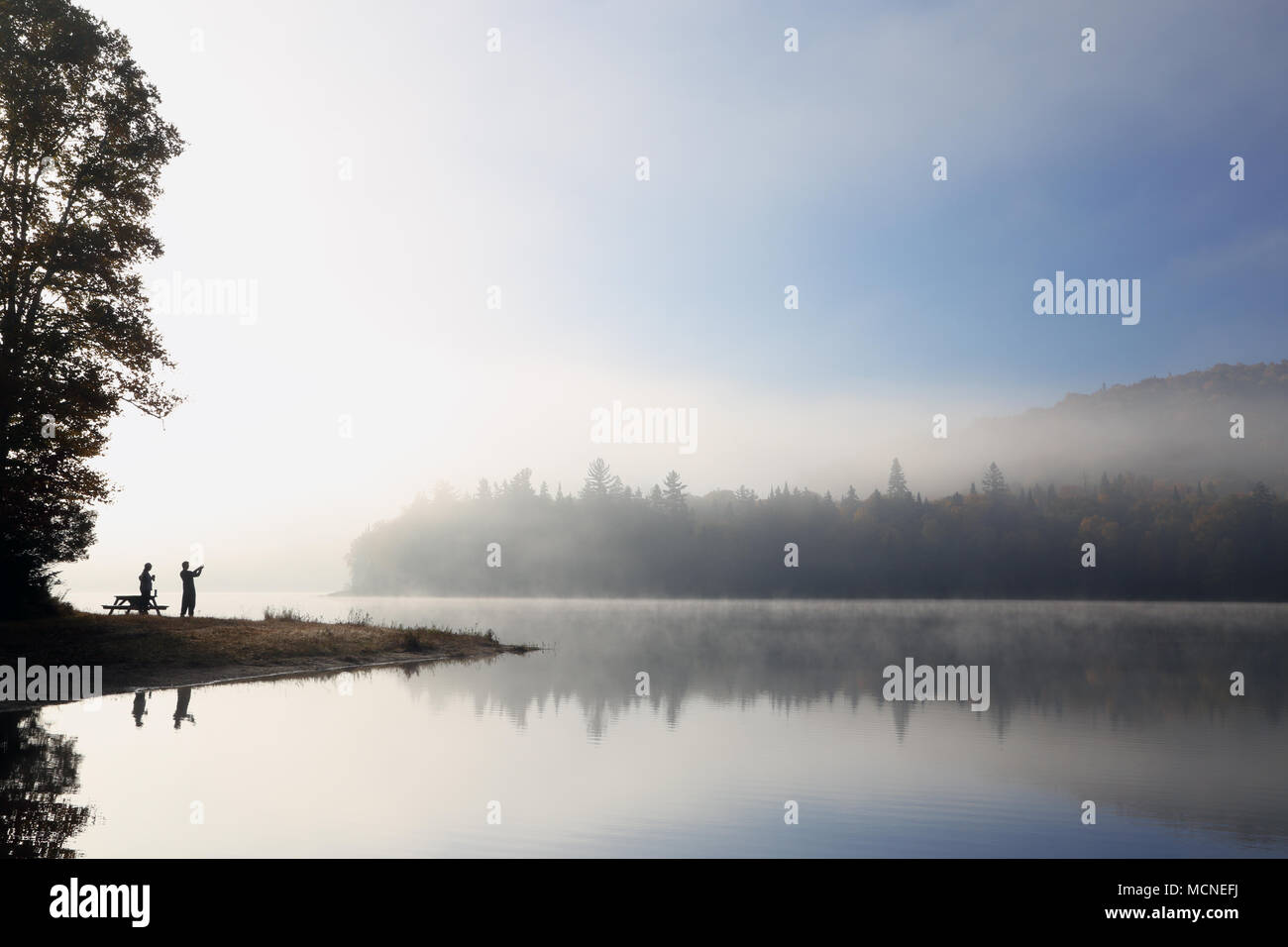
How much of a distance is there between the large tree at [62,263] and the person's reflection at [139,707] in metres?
9.39

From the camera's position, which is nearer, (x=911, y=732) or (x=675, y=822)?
(x=675, y=822)

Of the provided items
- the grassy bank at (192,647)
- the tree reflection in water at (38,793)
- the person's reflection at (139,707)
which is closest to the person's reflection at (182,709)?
the person's reflection at (139,707)

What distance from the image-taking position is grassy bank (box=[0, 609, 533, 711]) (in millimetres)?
26656

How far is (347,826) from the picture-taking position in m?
12.1

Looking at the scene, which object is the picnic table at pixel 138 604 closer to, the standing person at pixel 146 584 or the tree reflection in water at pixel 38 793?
the standing person at pixel 146 584

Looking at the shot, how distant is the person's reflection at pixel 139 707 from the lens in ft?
64.5

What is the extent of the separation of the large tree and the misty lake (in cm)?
1087

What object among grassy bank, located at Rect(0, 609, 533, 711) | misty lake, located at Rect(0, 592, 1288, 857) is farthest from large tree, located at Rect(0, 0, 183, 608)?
misty lake, located at Rect(0, 592, 1288, 857)

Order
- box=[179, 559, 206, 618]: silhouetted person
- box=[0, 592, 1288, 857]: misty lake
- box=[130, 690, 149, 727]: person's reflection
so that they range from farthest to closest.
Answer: box=[179, 559, 206, 618]: silhouetted person
box=[130, 690, 149, 727]: person's reflection
box=[0, 592, 1288, 857]: misty lake

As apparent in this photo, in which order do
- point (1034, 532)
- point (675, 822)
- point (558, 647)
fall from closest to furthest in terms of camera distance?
point (675, 822) → point (558, 647) → point (1034, 532)

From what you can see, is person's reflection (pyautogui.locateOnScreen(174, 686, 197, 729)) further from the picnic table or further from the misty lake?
the picnic table
